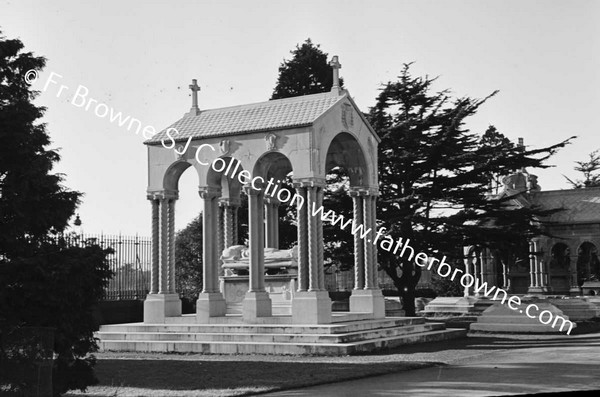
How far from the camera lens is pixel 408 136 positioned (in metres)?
33.4

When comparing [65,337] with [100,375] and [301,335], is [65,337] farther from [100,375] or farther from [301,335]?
[301,335]

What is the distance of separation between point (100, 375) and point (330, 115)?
9.98m

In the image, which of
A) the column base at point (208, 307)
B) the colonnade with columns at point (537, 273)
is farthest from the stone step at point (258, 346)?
the colonnade with columns at point (537, 273)

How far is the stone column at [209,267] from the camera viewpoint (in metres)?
23.3

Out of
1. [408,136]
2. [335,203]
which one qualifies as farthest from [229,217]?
[408,136]

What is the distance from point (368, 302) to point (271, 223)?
462 centimetres

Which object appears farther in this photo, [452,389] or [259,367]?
[259,367]

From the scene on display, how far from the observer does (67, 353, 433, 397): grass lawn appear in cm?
1367

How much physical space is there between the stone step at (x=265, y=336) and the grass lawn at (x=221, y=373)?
42.7 inches

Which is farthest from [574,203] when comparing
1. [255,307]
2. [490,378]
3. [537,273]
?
[490,378]

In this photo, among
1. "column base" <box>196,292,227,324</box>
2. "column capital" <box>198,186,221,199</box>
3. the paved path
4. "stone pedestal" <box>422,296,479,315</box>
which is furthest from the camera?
"stone pedestal" <box>422,296,479,315</box>

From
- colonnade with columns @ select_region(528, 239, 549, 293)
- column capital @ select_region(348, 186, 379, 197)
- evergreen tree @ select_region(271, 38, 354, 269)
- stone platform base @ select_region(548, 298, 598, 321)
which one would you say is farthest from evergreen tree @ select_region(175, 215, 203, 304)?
colonnade with columns @ select_region(528, 239, 549, 293)

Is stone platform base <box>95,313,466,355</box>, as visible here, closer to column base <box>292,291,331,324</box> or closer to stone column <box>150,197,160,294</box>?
column base <box>292,291,331,324</box>

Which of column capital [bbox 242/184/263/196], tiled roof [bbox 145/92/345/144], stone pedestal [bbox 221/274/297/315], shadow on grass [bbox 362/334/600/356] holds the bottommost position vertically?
shadow on grass [bbox 362/334/600/356]
